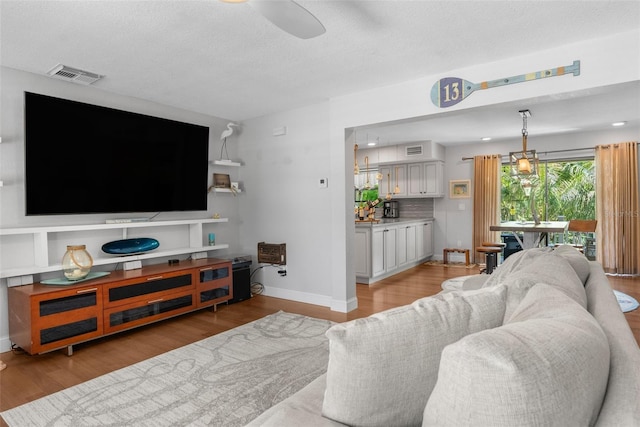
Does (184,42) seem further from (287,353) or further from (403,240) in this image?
(403,240)

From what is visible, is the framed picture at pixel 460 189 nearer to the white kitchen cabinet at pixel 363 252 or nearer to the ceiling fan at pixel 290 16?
the white kitchen cabinet at pixel 363 252

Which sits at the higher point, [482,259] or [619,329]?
[619,329]

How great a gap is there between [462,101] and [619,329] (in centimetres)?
277

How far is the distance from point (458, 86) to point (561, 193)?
4.86 m

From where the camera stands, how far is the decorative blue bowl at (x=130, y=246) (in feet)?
12.1

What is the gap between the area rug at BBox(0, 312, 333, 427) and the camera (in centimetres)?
211

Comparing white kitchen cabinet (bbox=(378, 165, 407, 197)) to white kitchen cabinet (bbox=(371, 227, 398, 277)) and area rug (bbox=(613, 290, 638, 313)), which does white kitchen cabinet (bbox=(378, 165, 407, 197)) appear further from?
area rug (bbox=(613, 290, 638, 313))

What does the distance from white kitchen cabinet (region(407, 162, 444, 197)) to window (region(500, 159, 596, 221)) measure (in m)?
1.24

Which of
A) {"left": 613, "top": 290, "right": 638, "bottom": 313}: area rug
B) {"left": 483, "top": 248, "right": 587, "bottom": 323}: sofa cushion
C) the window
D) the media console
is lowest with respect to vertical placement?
{"left": 613, "top": 290, "right": 638, "bottom": 313}: area rug

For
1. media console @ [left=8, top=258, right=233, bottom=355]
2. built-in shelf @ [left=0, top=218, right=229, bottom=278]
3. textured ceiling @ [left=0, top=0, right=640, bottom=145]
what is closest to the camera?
textured ceiling @ [left=0, top=0, right=640, bottom=145]

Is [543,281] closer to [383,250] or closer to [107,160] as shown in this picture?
[107,160]

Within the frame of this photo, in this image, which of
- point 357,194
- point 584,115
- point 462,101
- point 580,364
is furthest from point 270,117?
point 580,364

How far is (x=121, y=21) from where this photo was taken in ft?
7.88

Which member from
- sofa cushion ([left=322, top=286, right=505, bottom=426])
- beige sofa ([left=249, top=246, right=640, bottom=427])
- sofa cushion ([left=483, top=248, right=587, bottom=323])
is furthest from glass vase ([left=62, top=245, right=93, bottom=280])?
sofa cushion ([left=483, top=248, right=587, bottom=323])
